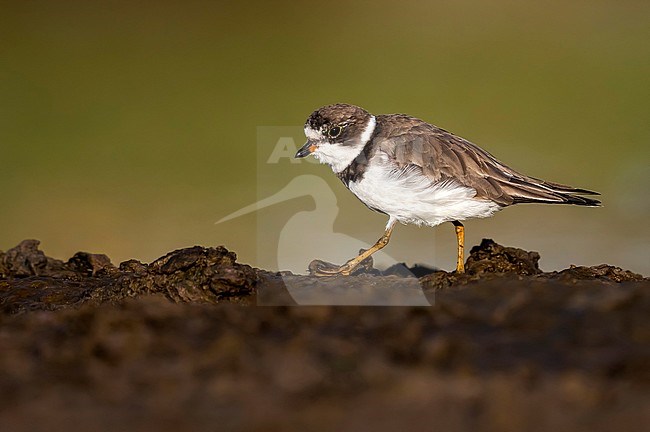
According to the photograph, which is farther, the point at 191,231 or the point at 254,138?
the point at 254,138

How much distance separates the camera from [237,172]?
11.3 metres

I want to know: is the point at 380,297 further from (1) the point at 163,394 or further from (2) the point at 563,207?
(2) the point at 563,207

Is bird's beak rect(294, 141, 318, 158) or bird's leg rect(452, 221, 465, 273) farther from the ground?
bird's beak rect(294, 141, 318, 158)

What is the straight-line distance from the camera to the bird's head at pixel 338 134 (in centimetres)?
576

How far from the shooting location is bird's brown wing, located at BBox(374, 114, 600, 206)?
5.72 meters

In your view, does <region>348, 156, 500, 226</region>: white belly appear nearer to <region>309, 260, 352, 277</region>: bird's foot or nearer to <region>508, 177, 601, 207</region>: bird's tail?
<region>508, 177, 601, 207</region>: bird's tail

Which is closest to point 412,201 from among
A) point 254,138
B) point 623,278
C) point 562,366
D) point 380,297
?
point 623,278

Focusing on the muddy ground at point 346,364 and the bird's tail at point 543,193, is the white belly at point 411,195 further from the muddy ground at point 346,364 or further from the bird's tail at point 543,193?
the muddy ground at point 346,364

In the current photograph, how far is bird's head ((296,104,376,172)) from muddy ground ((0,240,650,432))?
7.38 ft

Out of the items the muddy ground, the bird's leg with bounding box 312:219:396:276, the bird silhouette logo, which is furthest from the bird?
the muddy ground

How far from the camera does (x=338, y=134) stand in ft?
19.0

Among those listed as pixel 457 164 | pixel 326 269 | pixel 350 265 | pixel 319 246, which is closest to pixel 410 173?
pixel 457 164

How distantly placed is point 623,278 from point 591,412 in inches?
99.5

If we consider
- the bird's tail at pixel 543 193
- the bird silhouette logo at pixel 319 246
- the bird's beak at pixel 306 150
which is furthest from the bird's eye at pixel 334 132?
the bird's tail at pixel 543 193
